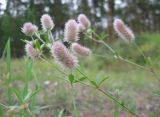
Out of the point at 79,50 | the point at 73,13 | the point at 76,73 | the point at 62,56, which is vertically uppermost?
the point at 62,56

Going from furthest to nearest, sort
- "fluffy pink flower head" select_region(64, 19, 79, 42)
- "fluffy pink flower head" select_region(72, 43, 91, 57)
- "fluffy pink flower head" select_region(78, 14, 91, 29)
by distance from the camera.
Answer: "fluffy pink flower head" select_region(78, 14, 91, 29)
"fluffy pink flower head" select_region(72, 43, 91, 57)
"fluffy pink flower head" select_region(64, 19, 79, 42)

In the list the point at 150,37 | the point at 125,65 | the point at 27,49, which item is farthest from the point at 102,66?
the point at 27,49

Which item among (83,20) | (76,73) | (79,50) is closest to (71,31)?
(79,50)

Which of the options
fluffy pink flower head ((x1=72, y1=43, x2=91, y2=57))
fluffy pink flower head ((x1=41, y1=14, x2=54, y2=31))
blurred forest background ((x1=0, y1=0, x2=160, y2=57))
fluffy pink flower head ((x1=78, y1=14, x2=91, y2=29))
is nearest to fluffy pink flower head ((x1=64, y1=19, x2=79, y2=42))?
fluffy pink flower head ((x1=41, y1=14, x2=54, y2=31))

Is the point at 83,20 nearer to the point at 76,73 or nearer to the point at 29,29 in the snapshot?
the point at 76,73

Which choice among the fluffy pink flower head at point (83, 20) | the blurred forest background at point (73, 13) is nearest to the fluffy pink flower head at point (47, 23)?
the fluffy pink flower head at point (83, 20)

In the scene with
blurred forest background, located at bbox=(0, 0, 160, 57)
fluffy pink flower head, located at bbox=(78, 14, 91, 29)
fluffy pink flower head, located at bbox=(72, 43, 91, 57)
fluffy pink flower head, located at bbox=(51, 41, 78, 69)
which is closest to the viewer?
fluffy pink flower head, located at bbox=(51, 41, 78, 69)

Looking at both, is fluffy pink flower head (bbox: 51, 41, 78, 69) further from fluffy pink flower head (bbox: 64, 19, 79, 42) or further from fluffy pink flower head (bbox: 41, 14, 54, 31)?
fluffy pink flower head (bbox: 41, 14, 54, 31)
